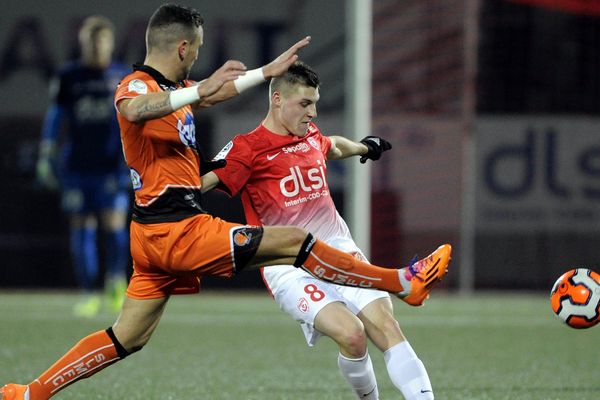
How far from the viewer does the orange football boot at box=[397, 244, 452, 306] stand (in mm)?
4590

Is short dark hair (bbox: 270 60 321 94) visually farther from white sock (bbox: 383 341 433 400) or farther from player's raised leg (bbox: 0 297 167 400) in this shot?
white sock (bbox: 383 341 433 400)

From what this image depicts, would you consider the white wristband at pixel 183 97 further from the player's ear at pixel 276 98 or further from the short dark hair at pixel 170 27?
the player's ear at pixel 276 98

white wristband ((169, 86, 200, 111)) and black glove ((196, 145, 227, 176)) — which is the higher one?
white wristband ((169, 86, 200, 111))

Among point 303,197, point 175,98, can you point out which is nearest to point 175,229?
point 175,98

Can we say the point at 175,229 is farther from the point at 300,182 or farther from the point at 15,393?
the point at 15,393

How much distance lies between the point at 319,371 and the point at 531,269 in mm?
6882

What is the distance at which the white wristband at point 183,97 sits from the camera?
448 centimetres

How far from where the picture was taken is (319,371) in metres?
6.98

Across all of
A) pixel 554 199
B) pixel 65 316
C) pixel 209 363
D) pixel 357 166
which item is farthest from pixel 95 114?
pixel 554 199

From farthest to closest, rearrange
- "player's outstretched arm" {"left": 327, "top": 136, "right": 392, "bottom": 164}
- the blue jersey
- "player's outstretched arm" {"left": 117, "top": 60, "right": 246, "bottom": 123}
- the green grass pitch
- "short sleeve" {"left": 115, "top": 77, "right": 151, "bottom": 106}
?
the blue jersey → the green grass pitch → "player's outstretched arm" {"left": 327, "top": 136, "right": 392, "bottom": 164} → "short sleeve" {"left": 115, "top": 77, "right": 151, "bottom": 106} → "player's outstretched arm" {"left": 117, "top": 60, "right": 246, "bottom": 123}

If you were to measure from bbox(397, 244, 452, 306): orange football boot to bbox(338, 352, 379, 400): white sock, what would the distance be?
473mm

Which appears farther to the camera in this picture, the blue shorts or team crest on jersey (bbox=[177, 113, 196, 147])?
the blue shorts

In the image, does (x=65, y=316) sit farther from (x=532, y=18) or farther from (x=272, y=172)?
(x=532, y=18)

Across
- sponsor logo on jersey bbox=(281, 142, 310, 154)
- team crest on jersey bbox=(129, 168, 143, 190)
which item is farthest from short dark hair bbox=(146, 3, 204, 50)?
sponsor logo on jersey bbox=(281, 142, 310, 154)
